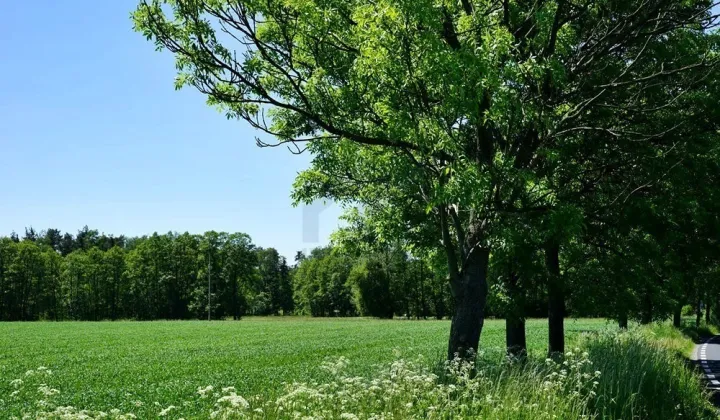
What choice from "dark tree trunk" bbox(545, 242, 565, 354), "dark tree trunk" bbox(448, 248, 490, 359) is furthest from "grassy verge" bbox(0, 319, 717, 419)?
"dark tree trunk" bbox(545, 242, 565, 354)

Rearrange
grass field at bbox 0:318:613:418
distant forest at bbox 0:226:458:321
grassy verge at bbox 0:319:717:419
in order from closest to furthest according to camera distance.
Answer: grassy verge at bbox 0:319:717:419
grass field at bbox 0:318:613:418
distant forest at bbox 0:226:458:321

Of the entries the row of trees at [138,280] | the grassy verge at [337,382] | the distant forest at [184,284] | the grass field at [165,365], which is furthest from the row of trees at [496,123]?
the row of trees at [138,280]

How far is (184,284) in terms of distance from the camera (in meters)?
105

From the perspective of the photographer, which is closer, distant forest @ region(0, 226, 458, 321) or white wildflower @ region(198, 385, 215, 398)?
white wildflower @ region(198, 385, 215, 398)

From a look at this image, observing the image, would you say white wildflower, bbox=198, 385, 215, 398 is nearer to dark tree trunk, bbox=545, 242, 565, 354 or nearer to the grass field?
the grass field

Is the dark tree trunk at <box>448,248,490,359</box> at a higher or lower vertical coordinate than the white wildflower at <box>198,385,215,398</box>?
higher

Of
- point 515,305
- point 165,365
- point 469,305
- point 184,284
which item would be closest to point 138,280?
point 184,284

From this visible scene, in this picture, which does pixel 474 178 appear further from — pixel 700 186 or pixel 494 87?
pixel 700 186

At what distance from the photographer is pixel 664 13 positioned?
9758 millimetres

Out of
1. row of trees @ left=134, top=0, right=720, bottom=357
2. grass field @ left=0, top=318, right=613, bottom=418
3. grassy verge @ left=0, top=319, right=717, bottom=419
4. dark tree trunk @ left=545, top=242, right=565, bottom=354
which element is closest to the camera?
grassy verge @ left=0, top=319, right=717, bottom=419

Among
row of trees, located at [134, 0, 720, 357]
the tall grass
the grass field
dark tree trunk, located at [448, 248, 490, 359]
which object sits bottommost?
the grass field

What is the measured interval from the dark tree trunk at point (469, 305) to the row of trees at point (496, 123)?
1.2 inches

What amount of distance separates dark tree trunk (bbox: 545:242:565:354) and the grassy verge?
0.77 m

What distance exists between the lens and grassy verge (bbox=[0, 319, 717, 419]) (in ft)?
20.8
